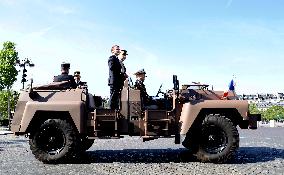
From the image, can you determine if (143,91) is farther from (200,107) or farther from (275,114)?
(275,114)

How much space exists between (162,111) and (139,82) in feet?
2.73

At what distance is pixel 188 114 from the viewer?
7.82m

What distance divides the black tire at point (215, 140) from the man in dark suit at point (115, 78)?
1.70 metres

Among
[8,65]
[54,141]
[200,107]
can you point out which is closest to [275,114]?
[8,65]

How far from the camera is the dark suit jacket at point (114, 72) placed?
820 centimetres

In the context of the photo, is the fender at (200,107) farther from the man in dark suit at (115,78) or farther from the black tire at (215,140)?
the man in dark suit at (115,78)

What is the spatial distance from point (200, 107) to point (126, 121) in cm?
152

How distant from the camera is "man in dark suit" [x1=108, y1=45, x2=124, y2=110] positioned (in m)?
8.11

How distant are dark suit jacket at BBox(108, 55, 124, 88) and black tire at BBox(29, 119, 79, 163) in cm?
124

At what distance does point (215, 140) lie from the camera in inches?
311

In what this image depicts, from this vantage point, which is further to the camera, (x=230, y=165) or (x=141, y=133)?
(x=141, y=133)

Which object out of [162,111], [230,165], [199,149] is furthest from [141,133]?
[230,165]

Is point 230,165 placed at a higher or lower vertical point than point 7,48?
lower

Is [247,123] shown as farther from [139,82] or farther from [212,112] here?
[139,82]
